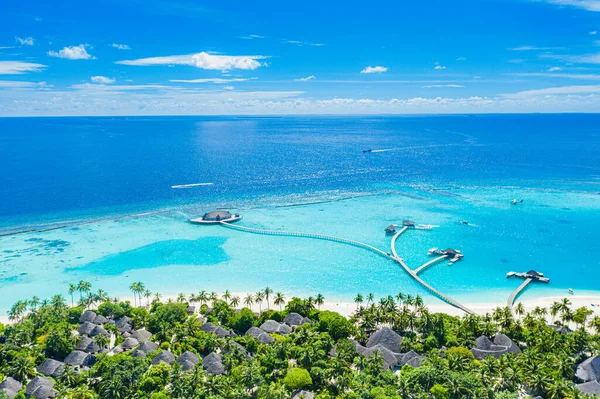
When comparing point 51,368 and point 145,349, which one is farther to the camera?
point 145,349

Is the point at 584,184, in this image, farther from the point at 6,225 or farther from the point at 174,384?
the point at 6,225

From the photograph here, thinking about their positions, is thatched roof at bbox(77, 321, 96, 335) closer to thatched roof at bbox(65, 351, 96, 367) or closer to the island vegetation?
the island vegetation

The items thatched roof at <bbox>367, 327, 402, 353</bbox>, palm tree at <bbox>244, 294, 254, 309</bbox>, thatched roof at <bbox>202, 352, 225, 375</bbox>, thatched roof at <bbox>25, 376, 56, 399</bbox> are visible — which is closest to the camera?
thatched roof at <bbox>25, 376, 56, 399</bbox>

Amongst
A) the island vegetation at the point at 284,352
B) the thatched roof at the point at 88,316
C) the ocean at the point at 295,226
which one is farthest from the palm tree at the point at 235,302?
the thatched roof at the point at 88,316

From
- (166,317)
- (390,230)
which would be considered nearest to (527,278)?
(390,230)

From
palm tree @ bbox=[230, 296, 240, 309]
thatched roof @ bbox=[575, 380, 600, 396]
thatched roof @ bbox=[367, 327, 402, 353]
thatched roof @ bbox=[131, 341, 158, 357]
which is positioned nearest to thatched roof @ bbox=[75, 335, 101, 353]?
thatched roof @ bbox=[131, 341, 158, 357]

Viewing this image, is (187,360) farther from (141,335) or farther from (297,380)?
(297,380)

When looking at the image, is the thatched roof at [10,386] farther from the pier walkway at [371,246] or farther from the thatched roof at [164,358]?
the pier walkway at [371,246]

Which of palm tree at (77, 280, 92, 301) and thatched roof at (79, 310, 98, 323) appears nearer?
thatched roof at (79, 310, 98, 323)

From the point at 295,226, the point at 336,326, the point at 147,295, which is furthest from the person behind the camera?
the point at 295,226
